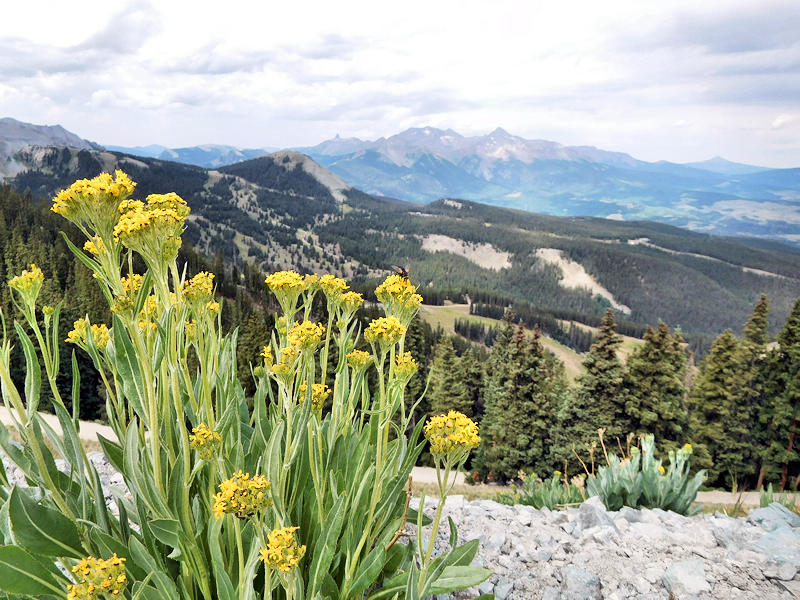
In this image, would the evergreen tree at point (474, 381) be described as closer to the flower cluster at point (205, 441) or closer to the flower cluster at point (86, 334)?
the flower cluster at point (86, 334)

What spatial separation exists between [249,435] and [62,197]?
8.68ft

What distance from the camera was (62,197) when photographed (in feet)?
7.30

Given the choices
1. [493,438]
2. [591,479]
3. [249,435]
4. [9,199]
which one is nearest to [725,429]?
[493,438]

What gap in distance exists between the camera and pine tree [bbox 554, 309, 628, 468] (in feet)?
102

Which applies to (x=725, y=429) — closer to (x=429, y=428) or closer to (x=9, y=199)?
(x=429, y=428)

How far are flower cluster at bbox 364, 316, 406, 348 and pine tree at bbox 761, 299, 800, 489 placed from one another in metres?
42.6

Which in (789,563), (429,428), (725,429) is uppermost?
(429,428)

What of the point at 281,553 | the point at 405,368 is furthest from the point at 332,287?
the point at 281,553

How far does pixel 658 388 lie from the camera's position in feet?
104

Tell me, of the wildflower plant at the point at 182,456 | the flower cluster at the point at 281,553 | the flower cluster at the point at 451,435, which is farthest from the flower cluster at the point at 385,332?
the flower cluster at the point at 281,553

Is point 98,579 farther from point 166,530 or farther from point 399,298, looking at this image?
point 399,298

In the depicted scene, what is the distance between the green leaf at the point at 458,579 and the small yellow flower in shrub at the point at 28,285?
10.3 ft

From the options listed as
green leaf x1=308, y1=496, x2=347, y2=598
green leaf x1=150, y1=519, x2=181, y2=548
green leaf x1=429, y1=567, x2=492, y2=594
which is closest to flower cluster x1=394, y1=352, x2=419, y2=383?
green leaf x1=308, y1=496, x2=347, y2=598

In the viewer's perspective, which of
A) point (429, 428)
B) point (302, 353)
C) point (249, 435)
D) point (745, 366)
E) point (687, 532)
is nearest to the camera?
point (429, 428)
